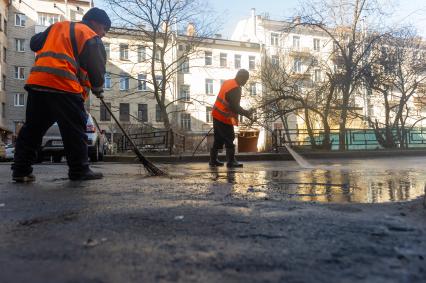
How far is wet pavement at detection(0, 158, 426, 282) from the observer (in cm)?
127

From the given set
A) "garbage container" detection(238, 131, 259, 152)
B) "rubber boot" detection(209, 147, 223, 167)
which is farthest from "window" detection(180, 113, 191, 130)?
"rubber boot" detection(209, 147, 223, 167)

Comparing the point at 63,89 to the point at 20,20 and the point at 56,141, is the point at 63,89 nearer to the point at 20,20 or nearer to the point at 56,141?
the point at 56,141

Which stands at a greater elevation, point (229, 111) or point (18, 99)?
point (18, 99)

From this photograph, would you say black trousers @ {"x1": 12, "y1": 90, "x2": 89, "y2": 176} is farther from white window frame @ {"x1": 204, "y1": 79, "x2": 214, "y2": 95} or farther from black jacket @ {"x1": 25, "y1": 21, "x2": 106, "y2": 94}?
white window frame @ {"x1": 204, "y1": 79, "x2": 214, "y2": 95}

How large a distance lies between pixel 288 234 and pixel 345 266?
423 millimetres

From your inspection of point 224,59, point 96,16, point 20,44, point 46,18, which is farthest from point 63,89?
point 224,59

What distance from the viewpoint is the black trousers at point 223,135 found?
7.59 meters

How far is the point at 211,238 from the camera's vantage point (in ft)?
5.49

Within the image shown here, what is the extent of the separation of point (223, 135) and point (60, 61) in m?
4.13

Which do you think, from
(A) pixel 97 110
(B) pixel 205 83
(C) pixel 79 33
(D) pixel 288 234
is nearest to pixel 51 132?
(C) pixel 79 33

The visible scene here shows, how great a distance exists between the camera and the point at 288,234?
173cm

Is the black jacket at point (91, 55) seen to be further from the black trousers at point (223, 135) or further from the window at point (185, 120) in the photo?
the window at point (185, 120)

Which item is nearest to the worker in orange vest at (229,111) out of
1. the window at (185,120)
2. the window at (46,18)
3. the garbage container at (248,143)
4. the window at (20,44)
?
the garbage container at (248,143)

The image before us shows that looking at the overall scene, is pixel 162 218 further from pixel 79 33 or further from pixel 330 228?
pixel 79 33
